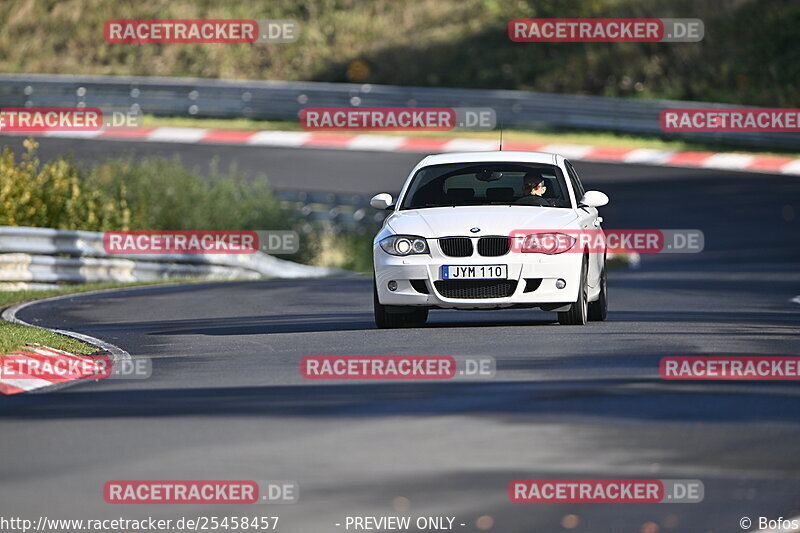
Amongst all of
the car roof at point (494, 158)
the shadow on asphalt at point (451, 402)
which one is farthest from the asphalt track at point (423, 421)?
the car roof at point (494, 158)

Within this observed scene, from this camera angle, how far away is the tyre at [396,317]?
49.2 feet

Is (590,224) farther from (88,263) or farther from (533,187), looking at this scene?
(88,263)

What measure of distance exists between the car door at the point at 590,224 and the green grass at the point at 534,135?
23336 millimetres

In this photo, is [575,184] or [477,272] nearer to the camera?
[477,272]

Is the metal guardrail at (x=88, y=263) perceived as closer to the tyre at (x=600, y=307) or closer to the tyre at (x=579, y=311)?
the tyre at (x=600, y=307)

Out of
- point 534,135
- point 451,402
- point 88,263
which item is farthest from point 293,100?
point 451,402

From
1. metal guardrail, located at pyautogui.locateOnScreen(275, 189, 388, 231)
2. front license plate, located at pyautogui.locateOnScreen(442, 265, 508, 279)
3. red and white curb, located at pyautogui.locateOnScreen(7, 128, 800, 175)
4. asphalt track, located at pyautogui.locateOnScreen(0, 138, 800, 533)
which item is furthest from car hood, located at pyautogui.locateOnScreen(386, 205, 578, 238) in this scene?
red and white curb, located at pyautogui.locateOnScreen(7, 128, 800, 175)

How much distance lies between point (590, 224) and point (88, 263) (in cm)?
1053

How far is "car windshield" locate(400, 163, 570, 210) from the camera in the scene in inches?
608

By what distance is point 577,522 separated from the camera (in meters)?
7.26

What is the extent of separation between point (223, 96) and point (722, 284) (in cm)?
2455

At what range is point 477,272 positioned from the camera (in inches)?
569

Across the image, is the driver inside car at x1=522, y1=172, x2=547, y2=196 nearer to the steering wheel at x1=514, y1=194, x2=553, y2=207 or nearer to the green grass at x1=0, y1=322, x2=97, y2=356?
the steering wheel at x1=514, y1=194, x2=553, y2=207

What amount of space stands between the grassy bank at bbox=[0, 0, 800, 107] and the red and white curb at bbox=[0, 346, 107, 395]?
32.3 m
